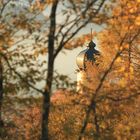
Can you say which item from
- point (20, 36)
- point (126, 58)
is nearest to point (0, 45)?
point (20, 36)

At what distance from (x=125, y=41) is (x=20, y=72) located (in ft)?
6.93

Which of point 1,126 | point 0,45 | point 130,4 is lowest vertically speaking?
point 1,126

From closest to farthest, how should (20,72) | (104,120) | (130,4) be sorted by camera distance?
(130,4)
(20,72)
(104,120)

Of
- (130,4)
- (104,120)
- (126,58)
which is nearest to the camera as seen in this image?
(130,4)

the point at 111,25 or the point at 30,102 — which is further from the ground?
the point at 111,25

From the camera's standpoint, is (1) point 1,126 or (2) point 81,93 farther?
(1) point 1,126

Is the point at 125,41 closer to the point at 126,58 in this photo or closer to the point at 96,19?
the point at 96,19

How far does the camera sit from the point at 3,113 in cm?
1089

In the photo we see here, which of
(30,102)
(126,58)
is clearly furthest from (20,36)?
(126,58)

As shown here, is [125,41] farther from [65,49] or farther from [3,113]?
[3,113]

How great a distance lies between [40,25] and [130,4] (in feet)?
5.94

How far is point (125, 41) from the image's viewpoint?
10039mm

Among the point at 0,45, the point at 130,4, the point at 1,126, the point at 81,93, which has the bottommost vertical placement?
the point at 1,126

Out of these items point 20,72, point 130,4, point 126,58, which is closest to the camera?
point 130,4
